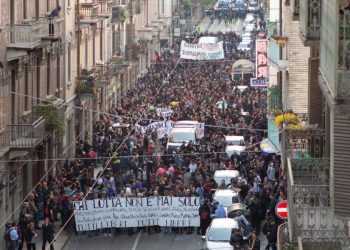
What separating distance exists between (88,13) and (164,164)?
15.7 metres

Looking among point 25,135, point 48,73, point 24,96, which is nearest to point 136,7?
point 48,73

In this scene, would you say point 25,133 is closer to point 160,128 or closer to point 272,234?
point 272,234

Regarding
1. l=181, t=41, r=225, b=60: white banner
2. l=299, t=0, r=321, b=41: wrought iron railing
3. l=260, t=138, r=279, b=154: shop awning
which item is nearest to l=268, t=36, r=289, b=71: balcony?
l=260, t=138, r=279, b=154: shop awning

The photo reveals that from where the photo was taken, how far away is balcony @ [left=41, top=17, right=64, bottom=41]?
41844 millimetres

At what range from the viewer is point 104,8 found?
64375 millimetres

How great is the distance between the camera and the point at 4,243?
110ft

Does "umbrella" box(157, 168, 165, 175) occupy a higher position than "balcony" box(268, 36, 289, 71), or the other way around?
"balcony" box(268, 36, 289, 71)

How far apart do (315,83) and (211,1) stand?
127m

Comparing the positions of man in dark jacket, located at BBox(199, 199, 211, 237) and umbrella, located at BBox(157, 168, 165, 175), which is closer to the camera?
man in dark jacket, located at BBox(199, 199, 211, 237)

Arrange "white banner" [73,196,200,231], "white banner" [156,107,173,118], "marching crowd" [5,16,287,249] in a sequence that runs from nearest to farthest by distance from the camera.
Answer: "white banner" [73,196,200,231]
"marching crowd" [5,16,287,249]
"white banner" [156,107,173,118]

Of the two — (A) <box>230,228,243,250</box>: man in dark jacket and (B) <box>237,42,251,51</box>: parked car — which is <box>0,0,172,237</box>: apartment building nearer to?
(A) <box>230,228,243,250</box>: man in dark jacket

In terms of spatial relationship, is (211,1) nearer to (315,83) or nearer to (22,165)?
(22,165)

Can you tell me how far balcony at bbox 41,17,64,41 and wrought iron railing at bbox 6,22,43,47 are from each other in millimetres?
1636

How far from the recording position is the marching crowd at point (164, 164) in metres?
34.9
